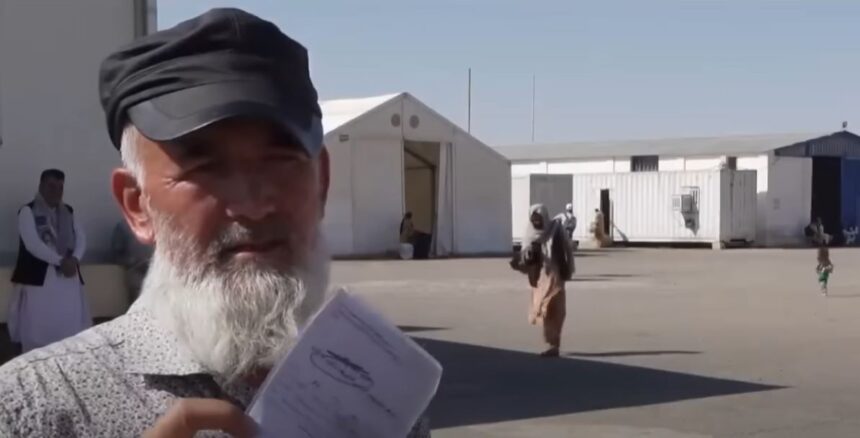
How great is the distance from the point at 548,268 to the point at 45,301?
268 inches

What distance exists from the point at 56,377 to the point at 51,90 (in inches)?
338

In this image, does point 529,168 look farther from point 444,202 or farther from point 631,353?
point 631,353

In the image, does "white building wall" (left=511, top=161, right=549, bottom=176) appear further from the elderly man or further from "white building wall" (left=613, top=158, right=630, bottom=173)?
the elderly man

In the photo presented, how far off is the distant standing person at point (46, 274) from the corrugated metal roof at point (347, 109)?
83.7 feet

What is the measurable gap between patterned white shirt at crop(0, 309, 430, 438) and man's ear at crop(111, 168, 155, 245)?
0.18 m

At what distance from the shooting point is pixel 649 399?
11469 mm

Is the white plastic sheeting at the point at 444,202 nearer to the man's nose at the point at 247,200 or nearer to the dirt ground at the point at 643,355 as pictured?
the dirt ground at the point at 643,355

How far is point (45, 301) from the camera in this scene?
8992 mm

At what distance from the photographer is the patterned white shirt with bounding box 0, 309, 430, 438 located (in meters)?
1.63

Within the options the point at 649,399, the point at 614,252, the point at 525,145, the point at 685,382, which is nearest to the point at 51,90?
the point at 649,399

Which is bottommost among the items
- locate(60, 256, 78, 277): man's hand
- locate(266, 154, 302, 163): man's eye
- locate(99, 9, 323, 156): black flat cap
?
locate(60, 256, 78, 277): man's hand

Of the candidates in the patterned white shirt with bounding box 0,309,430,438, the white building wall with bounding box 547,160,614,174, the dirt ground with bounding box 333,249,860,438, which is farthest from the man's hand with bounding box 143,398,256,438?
the white building wall with bounding box 547,160,614,174

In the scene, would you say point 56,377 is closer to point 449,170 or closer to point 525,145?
point 449,170

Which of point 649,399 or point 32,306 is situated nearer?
point 32,306
